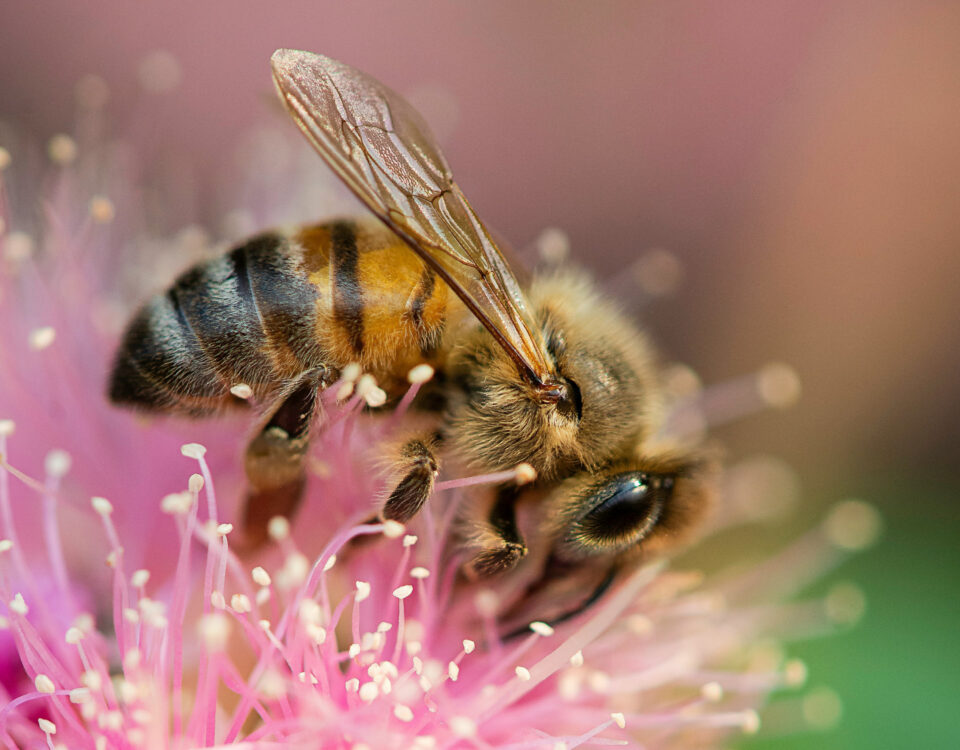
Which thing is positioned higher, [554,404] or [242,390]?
[242,390]

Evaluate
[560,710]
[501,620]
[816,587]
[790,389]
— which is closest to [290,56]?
[501,620]

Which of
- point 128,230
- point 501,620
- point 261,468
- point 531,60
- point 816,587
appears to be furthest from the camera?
point 531,60

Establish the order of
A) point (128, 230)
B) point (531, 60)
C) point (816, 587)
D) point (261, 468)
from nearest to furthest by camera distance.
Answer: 1. point (261, 468)
2. point (128, 230)
3. point (816, 587)
4. point (531, 60)

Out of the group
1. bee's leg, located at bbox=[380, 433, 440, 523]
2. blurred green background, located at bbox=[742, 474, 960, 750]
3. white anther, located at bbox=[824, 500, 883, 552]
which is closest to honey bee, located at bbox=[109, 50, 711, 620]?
bee's leg, located at bbox=[380, 433, 440, 523]

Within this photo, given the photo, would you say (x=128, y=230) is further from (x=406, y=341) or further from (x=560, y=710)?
(x=560, y=710)

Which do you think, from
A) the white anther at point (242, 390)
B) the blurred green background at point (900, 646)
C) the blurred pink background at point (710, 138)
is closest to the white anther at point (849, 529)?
the blurred green background at point (900, 646)

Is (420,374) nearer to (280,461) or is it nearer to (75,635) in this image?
(280,461)

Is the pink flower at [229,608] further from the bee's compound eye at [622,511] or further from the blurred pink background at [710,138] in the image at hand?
the blurred pink background at [710,138]

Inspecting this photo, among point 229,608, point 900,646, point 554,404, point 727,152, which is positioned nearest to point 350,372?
point 554,404

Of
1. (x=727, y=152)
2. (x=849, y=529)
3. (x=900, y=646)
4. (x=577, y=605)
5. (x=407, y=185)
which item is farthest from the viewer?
(x=727, y=152)
